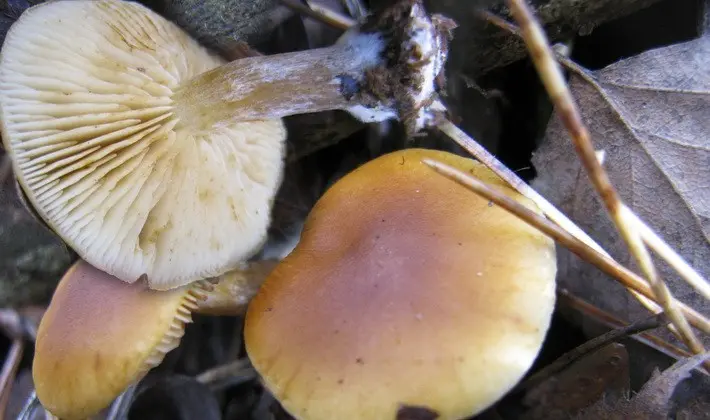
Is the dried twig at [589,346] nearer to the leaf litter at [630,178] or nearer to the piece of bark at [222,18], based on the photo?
the leaf litter at [630,178]

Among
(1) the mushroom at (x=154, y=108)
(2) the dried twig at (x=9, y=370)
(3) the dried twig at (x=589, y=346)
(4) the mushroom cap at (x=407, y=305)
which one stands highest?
(1) the mushroom at (x=154, y=108)

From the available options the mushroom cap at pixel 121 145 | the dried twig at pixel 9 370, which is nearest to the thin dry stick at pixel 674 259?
the mushroom cap at pixel 121 145

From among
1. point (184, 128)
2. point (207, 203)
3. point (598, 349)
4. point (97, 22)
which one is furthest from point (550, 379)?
point (97, 22)

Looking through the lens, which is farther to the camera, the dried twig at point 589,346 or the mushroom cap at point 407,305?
the dried twig at point 589,346

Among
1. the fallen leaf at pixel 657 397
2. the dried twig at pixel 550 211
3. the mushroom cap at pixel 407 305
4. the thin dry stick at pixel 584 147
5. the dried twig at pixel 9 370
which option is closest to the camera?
the thin dry stick at pixel 584 147

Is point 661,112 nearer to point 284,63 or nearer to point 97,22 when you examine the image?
point 284,63

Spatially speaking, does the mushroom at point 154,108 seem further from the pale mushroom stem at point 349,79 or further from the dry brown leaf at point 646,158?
the dry brown leaf at point 646,158

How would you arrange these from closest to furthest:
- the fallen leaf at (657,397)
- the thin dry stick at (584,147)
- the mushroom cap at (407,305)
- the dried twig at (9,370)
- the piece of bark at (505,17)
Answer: the thin dry stick at (584,147) → the mushroom cap at (407,305) → the fallen leaf at (657,397) → the piece of bark at (505,17) → the dried twig at (9,370)

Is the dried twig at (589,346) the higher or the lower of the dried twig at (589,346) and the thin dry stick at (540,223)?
the lower
